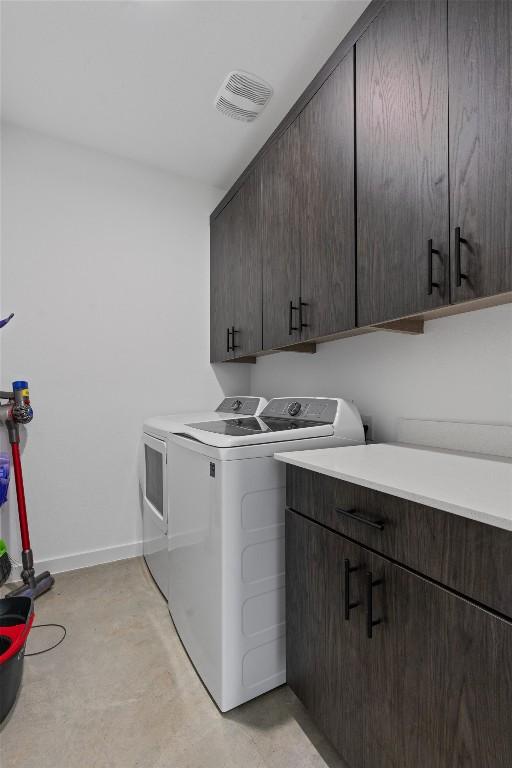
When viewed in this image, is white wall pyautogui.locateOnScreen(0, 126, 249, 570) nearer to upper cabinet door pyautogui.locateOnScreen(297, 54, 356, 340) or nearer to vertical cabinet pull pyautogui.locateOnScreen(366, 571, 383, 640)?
upper cabinet door pyautogui.locateOnScreen(297, 54, 356, 340)

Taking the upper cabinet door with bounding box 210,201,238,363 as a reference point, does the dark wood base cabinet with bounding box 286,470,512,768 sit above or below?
below

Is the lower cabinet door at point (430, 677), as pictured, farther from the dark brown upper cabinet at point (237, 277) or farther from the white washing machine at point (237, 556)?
the dark brown upper cabinet at point (237, 277)

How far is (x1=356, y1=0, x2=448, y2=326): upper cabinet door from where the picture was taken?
40.1 inches

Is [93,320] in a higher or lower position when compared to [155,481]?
higher

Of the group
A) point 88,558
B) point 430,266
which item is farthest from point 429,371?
point 88,558

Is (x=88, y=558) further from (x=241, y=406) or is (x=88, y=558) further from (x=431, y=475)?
(x=431, y=475)

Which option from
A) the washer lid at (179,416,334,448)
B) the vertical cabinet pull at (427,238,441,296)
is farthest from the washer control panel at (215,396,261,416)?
the vertical cabinet pull at (427,238,441,296)

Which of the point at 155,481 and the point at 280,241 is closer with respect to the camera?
the point at 280,241

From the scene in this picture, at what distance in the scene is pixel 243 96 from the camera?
1854 mm

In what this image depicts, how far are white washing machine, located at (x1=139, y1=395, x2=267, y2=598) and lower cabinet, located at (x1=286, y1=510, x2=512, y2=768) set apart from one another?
801 mm

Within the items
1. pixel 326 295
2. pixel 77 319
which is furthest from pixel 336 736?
pixel 77 319

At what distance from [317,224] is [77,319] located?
157 cm

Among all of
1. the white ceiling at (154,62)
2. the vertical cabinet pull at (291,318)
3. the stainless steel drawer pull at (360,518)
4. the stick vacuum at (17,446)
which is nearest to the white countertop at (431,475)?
the stainless steel drawer pull at (360,518)

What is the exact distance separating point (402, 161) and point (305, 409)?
105 cm
